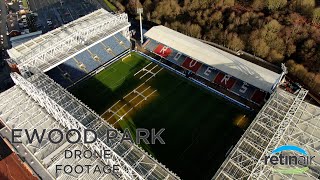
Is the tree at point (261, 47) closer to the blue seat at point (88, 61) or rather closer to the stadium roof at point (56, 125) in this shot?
the blue seat at point (88, 61)

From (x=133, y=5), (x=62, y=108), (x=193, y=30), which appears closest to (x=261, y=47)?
(x=193, y=30)

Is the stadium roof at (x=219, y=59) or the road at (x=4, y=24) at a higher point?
the stadium roof at (x=219, y=59)

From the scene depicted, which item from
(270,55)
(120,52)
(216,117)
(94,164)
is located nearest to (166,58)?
(120,52)

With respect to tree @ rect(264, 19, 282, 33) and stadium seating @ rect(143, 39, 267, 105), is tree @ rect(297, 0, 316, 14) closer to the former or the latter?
tree @ rect(264, 19, 282, 33)

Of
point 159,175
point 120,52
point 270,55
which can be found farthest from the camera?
point 120,52

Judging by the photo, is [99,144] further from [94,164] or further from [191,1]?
[191,1]

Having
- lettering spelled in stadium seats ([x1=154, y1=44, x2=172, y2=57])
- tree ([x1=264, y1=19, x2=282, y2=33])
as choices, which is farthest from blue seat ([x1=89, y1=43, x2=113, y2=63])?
tree ([x1=264, y1=19, x2=282, y2=33])

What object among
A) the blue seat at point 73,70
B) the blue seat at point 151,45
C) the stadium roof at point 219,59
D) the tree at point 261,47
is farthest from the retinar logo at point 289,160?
the blue seat at point 73,70
